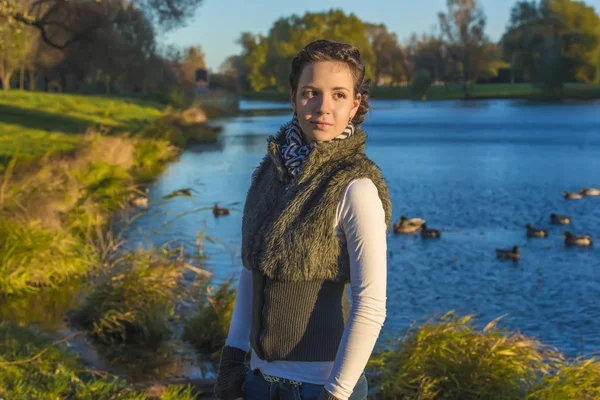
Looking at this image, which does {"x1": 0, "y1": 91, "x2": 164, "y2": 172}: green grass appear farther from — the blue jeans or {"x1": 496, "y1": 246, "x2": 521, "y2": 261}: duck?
the blue jeans

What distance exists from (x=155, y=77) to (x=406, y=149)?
2516 cm

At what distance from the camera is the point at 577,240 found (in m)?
14.9

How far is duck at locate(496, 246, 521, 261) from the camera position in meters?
13.8

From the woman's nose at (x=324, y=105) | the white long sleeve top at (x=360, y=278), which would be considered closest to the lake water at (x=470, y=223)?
the woman's nose at (x=324, y=105)

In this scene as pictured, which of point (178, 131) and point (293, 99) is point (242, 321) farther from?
point (178, 131)

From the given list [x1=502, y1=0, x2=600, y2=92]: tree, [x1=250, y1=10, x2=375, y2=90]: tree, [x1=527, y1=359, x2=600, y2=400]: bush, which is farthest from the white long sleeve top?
[x1=250, y1=10, x2=375, y2=90]: tree

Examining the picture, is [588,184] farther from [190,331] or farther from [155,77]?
[155,77]

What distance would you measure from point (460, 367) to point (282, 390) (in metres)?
3.44

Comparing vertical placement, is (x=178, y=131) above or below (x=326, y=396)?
below

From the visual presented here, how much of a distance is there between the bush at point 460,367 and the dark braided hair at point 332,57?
11.1ft

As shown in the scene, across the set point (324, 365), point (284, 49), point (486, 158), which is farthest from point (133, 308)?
point (284, 49)

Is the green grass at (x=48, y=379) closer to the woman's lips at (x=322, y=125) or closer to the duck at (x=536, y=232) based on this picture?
the woman's lips at (x=322, y=125)

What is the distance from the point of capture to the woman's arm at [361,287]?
2.42 meters

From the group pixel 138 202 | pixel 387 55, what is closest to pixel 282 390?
pixel 138 202
